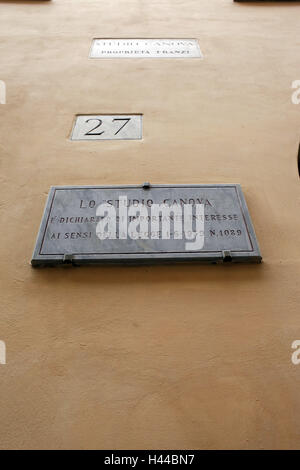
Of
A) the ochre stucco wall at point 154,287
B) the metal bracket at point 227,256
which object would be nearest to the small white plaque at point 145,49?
the ochre stucco wall at point 154,287

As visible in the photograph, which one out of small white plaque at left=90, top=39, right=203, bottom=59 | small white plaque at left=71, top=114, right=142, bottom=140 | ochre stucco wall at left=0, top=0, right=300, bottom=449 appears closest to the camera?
ochre stucco wall at left=0, top=0, right=300, bottom=449

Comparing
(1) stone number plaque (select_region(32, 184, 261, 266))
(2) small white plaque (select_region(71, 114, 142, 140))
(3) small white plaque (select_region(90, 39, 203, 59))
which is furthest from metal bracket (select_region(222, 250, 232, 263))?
(3) small white plaque (select_region(90, 39, 203, 59))

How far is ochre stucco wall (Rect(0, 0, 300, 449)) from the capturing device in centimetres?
166

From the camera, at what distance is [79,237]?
2207mm

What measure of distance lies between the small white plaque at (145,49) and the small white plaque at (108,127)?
1.18 metres

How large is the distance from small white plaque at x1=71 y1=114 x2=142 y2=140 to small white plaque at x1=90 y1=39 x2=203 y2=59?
3.86ft

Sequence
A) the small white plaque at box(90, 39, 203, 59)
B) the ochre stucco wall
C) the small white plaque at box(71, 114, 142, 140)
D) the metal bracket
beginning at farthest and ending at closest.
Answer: the small white plaque at box(90, 39, 203, 59), the small white plaque at box(71, 114, 142, 140), the metal bracket, the ochre stucco wall

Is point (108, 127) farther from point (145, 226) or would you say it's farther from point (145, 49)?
point (145, 49)

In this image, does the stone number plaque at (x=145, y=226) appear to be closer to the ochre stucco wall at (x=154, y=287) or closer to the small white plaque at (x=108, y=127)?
the ochre stucco wall at (x=154, y=287)

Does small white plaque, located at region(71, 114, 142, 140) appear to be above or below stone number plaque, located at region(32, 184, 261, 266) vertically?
above

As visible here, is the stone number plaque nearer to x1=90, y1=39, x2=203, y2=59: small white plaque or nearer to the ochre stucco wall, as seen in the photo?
the ochre stucco wall

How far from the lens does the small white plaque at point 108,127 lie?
117 inches

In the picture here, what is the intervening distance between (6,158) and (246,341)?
2206 millimetres

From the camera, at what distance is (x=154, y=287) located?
2086 mm
